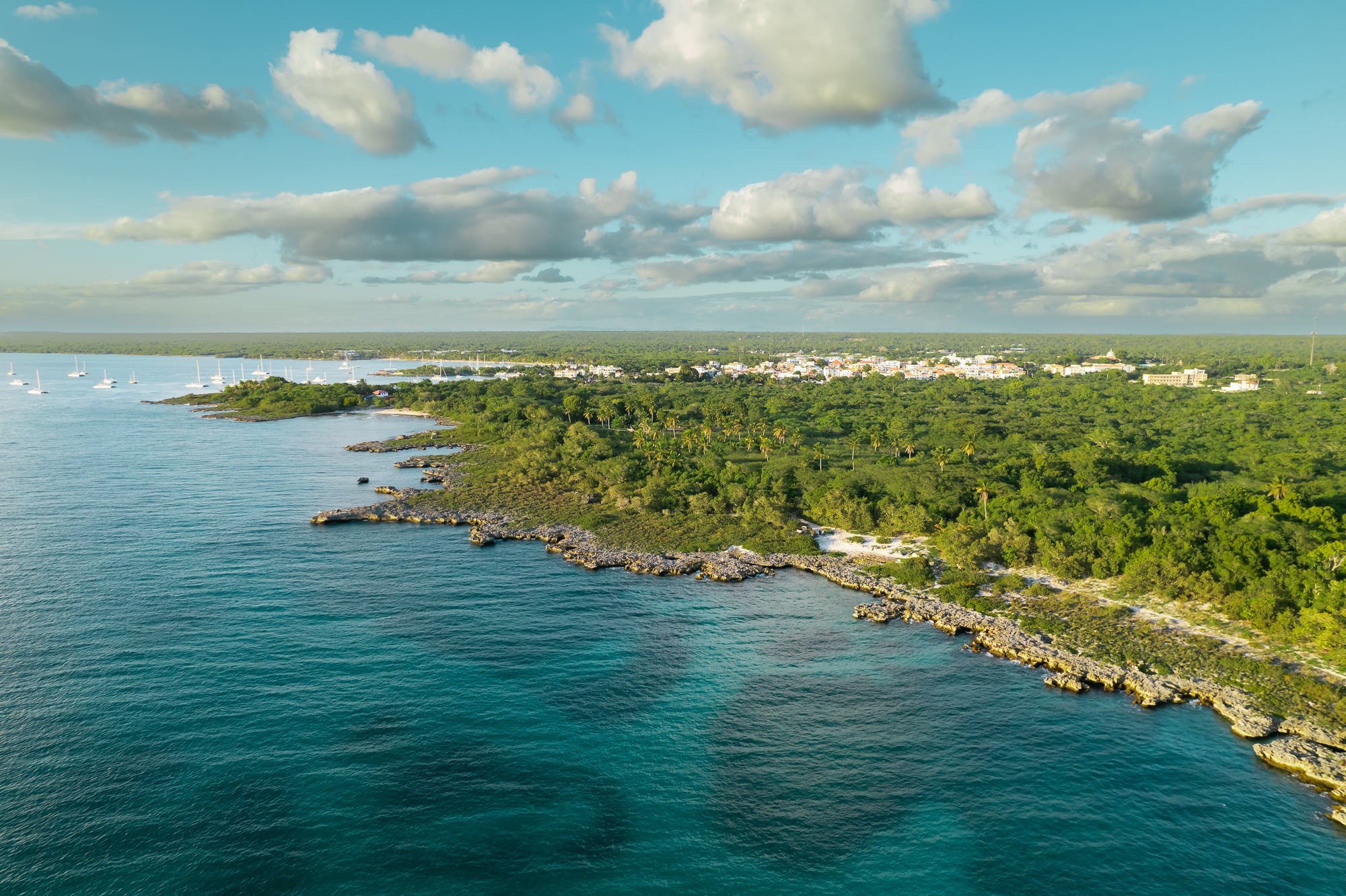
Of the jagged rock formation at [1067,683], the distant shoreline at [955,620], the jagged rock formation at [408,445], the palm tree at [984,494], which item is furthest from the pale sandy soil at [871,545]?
the jagged rock formation at [408,445]

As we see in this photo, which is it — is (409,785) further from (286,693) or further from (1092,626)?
(1092,626)

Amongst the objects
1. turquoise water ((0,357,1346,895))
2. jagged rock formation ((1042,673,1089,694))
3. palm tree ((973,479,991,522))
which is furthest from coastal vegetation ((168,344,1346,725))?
turquoise water ((0,357,1346,895))

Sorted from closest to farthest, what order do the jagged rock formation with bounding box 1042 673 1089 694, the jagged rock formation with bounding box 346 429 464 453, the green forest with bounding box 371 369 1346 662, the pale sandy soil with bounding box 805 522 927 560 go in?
1. the jagged rock formation with bounding box 1042 673 1089 694
2. the green forest with bounding box 371 369 1346 662
3. the pale sandy soil with bounding box 805 522 927 560
4. the jagged rock formation with bounding box 346 429 464 453

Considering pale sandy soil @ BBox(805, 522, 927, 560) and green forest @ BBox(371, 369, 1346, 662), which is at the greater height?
green forest @ BBox(371, 369, 1346, 662)

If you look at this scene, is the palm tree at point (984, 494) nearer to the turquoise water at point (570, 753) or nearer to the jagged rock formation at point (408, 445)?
the turquoise water at point (570, 753)

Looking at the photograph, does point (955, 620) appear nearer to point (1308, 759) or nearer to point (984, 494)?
point (1308, 759)

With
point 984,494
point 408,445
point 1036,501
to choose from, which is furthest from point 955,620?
point 408,445

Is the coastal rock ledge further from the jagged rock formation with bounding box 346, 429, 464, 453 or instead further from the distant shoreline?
the jagged rock formation with bounding box 346, 429, 464, 453
